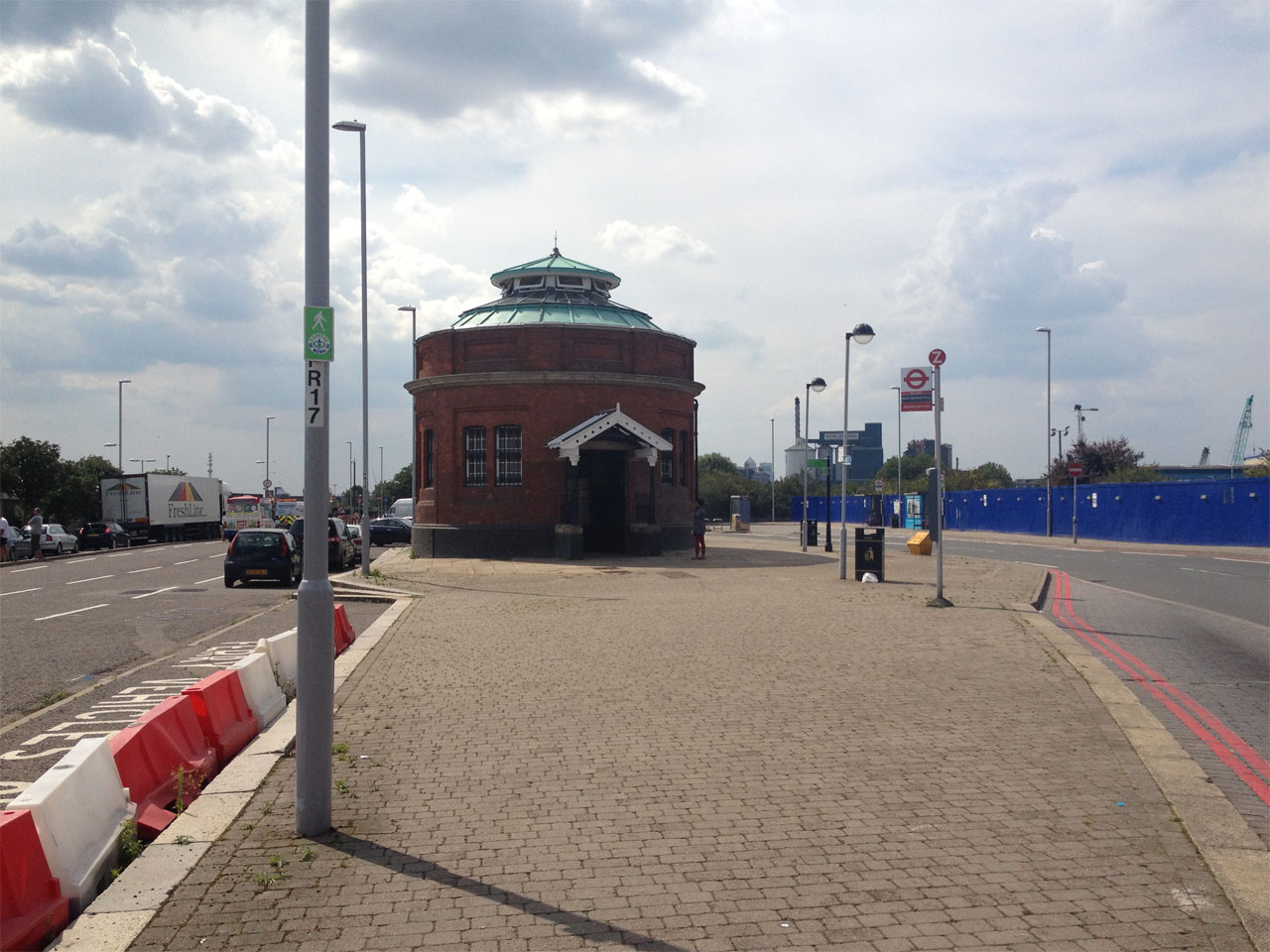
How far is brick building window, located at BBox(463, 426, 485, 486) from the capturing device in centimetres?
3231

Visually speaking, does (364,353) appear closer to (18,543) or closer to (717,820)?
(18,543)

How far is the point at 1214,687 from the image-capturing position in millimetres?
10492

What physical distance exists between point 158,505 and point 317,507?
54692mm

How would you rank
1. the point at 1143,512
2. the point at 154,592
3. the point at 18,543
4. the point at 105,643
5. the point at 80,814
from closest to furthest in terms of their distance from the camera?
the point at 80,814, the point at 105,643, the point at 154,592, the point at 18,543, the point at 1143,512

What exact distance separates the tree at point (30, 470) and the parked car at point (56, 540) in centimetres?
1975

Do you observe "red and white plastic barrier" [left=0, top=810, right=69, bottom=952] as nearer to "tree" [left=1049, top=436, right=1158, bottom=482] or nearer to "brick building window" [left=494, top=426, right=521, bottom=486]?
"brick building window" [left=494, top=426, right=521, bottom=486]

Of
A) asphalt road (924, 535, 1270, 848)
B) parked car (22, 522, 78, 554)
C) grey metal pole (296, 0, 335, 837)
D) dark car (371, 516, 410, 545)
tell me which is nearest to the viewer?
grey metal pole (296, 0, 335, 837)

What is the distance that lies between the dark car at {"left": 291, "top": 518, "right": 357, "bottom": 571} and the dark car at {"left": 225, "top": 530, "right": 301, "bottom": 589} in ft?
5.85

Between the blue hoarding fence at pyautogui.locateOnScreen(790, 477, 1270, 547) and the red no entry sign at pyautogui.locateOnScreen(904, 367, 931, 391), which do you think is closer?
the red no entry sign at pyautogui.locateOnScreen(904, 367, 931, 391)

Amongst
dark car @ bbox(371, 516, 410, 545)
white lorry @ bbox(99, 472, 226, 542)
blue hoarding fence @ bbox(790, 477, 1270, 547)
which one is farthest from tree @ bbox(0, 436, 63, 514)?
blue hoarding fence @ bbox(790, 477, 1270, 547)

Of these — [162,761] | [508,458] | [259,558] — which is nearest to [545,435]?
[508,458]

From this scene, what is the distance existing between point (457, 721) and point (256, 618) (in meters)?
10.1

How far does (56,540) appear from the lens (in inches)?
1626

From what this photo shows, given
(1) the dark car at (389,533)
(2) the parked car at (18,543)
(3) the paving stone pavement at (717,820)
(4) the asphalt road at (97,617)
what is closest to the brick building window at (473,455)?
(4) the asphalt road at (97,617)
